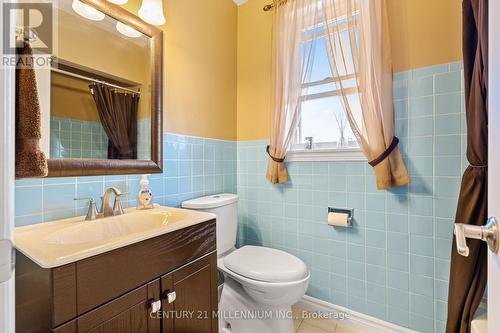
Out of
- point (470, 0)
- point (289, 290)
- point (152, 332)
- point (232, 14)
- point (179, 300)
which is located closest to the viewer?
point (152, 332)

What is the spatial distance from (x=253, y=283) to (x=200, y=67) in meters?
1.47

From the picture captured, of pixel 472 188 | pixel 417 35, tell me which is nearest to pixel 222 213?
pixel 472 188

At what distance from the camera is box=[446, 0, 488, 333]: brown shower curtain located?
38.4 inches

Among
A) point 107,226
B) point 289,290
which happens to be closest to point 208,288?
point 289,290

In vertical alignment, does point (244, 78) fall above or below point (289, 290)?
above

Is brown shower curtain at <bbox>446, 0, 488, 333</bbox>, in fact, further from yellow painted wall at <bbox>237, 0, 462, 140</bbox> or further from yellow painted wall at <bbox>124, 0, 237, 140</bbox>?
yellow painted wall at <bbox>124, 0, 237, 140</bbox>

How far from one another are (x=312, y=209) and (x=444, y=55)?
116 centimetres

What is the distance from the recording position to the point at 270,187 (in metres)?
1.82

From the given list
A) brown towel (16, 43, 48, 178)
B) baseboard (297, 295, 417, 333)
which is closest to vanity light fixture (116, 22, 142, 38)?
brown towel (16, 43, 48, 178)

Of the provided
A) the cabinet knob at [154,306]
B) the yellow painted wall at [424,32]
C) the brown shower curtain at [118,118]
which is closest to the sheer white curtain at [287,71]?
the yellow painted wall at [424,32]

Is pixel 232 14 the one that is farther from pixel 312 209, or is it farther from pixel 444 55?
pixel 312 209

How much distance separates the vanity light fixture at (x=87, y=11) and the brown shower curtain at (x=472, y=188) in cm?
170

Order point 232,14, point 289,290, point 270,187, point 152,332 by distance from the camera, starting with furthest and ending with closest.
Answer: point 232,14, point 270,187, point 289,290, point 152,332

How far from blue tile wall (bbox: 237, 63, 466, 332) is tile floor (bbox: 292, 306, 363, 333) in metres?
0.13
